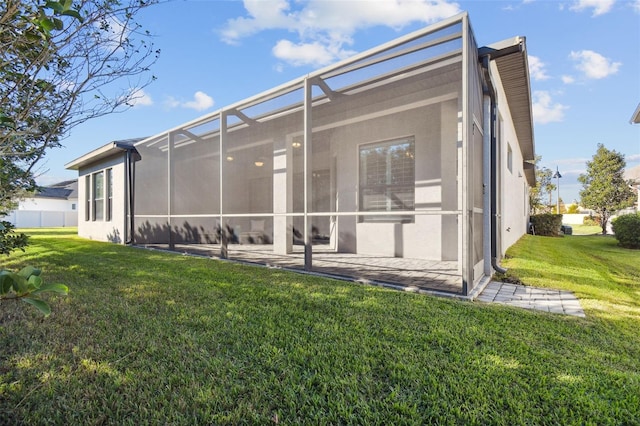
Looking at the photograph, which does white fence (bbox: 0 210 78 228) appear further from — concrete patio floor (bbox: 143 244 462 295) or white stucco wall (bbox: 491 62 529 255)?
white stucco wall (bbox: 491 62 529 255)

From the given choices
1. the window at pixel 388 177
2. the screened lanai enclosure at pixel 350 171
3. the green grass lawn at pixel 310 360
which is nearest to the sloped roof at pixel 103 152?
the screened lanai enclosure at pixel 350 171

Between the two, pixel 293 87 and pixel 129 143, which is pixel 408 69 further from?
pixel 129 143

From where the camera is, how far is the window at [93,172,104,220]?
39.0 feet

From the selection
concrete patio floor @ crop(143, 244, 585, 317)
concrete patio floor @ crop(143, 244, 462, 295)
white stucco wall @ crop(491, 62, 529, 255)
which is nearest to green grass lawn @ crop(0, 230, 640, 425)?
concrete patio floor @ crop(143, 244, 585, 317)

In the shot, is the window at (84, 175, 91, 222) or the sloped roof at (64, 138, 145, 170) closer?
the sloped roof at (64, 138, 145, 170)

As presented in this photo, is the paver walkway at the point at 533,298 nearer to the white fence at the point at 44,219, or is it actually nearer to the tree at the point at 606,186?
the tree at the point at 606,186

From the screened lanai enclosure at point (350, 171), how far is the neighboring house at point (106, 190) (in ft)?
3.69

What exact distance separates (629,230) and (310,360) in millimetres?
12219

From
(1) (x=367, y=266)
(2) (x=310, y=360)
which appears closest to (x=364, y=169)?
(1) (x=367, y=266)

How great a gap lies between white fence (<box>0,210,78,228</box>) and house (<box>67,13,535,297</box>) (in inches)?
983

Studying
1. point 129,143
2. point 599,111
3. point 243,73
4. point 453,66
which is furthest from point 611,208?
point 129,143

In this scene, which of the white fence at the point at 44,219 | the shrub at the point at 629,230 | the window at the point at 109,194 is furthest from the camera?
the white fence at the point at 44,219

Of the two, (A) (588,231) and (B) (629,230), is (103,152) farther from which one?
(A) (588,231)

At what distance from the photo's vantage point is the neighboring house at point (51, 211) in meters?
27.0
